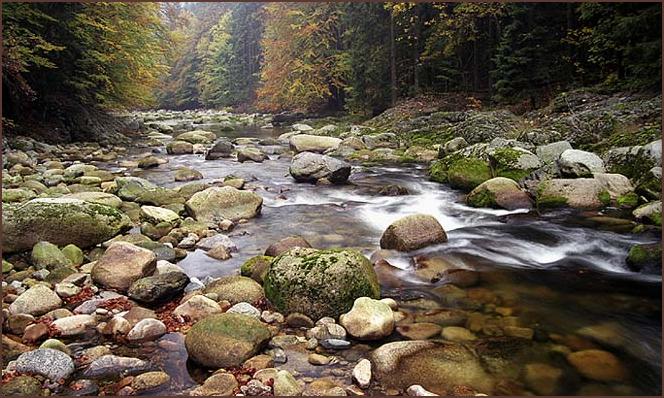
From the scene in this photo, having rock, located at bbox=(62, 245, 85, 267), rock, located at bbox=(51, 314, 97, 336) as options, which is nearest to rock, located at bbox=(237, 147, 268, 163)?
rock, located at bbox=(62, 245, 85, 267)

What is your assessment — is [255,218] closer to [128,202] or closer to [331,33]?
[128,202]

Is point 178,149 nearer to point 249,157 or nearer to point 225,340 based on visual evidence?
point 249,157

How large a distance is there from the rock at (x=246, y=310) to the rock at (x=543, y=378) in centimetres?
258

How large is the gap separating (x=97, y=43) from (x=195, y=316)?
17.4 metres

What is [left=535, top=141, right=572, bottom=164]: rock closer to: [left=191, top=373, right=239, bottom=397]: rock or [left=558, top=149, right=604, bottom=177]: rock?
[left=558, top=149, right=604, bottom=177]: rock

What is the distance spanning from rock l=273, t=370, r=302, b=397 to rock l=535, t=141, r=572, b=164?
9.10m

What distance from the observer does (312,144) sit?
63.6 ft

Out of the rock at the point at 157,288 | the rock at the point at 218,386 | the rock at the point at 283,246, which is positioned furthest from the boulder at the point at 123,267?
the rock at the point at 218,386

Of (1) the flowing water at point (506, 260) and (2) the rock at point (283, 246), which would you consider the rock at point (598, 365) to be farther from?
(2) the rock at point (283, 246)

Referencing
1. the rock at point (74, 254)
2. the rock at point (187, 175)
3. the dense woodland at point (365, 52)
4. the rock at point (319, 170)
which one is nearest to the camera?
the rock at point (74, 254)

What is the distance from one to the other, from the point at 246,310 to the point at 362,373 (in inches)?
61.9

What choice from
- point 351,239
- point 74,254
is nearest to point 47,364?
point 74,254

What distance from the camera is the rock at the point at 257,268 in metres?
5.68

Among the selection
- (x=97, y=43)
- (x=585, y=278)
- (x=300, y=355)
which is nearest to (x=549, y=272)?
(x=585, y=278)
